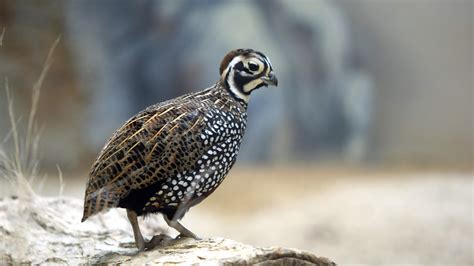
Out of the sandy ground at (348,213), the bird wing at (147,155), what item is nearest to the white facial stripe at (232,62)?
the bird wing at (147,155)

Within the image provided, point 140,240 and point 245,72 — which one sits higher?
point 245,72

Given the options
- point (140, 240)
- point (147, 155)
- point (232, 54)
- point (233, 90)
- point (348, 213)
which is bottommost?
point (140, 240)

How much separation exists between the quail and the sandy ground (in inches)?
65.3

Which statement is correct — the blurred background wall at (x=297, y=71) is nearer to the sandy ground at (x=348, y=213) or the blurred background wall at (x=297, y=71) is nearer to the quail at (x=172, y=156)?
the sandy ground at (x=348, y=213)

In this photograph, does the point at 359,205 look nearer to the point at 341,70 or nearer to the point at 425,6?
the point at 341,70

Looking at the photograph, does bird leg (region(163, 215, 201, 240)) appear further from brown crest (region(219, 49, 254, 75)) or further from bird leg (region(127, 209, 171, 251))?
brown crest (region(219, 49, 254, 75))

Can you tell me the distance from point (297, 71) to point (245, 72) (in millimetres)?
4160

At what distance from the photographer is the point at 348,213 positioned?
6.20 metres

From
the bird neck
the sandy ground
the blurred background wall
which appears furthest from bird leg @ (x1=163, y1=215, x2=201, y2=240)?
the blurred background wall

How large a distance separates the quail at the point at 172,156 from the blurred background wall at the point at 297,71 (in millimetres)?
3440

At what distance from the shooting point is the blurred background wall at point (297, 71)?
6.87 meters

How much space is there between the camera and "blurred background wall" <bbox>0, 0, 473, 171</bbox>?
687 centimetres

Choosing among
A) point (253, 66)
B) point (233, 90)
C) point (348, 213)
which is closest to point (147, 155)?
point (233, 90)

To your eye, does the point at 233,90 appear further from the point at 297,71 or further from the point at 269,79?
the point at 297,71
